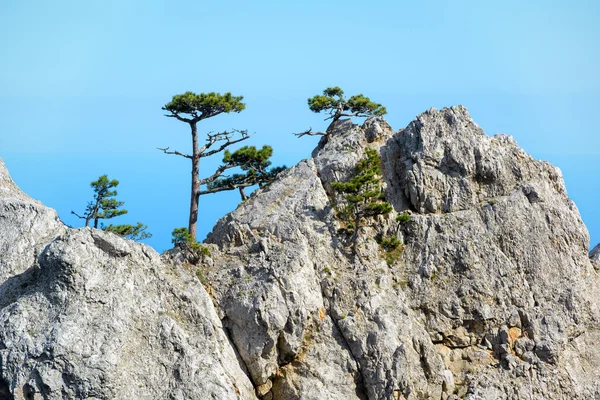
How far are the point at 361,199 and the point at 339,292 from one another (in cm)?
611

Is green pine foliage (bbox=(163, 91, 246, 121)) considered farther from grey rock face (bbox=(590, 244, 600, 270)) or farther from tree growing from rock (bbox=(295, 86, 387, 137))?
grey rock face (bbox=(590, 244, 600, 270))

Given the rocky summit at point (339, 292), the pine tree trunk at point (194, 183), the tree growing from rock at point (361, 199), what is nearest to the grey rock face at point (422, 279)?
the rocky summit at point (339, 292)

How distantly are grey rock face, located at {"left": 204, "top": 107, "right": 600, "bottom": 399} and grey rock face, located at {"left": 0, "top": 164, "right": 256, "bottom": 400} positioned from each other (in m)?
2.37

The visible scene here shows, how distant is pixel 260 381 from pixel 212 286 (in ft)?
20.6

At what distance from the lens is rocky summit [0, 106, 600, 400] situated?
4431cm

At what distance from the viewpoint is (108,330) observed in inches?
1741

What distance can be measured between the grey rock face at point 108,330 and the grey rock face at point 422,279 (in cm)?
237

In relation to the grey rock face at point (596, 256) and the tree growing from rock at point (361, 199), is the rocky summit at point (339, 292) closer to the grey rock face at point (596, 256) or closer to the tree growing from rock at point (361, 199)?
the tree growing from rock at point (361, 199)

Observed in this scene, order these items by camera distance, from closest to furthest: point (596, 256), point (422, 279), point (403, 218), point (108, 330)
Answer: point (108, 330)
point (422, 279)
point (403, 218)
point (596, 256)

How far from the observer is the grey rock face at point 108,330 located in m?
42.9

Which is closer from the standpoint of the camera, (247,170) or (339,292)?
(339,292)

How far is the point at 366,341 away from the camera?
48.3 meters

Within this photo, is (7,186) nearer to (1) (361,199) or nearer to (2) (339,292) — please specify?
(2) (339,292)

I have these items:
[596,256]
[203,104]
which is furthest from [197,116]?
[596,256]
